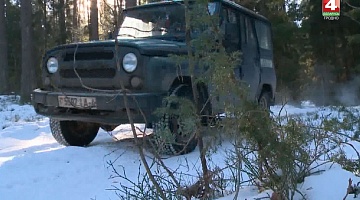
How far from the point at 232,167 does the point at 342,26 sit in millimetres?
18323

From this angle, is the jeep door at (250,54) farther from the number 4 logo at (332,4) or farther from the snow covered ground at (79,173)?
the number 4 logo at (332,4)

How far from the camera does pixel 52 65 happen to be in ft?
17.8

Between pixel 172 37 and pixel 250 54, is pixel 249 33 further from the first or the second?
pixel 172 37

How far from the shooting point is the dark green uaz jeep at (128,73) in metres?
4.68

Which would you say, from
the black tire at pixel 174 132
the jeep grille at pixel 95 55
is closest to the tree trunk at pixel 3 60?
the jeep grille at pixel 95 55

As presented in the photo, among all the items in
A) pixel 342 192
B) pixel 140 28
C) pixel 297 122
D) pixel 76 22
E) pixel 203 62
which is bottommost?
pixel 342 192

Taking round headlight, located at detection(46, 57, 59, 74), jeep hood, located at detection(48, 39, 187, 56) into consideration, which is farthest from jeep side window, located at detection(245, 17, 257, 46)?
round headlight, located at detection(46, 57, 59, 74)

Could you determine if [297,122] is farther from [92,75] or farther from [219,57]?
[92,75]

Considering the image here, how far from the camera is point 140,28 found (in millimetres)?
6125

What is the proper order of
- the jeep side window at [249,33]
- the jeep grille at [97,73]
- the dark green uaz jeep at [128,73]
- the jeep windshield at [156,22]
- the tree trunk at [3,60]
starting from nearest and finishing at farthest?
the dark green uaz jeep at [128,73] → the jeep grille at [97,73] → the jeep windshield at [156,22] → the jeep side window at [249,33] → the tree trunk at [3,60]

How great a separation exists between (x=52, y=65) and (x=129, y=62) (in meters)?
1.15

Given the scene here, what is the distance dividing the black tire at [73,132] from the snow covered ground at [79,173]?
0.13m

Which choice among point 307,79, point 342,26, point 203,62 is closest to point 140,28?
point 203,62

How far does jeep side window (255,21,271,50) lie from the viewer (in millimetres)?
7258
